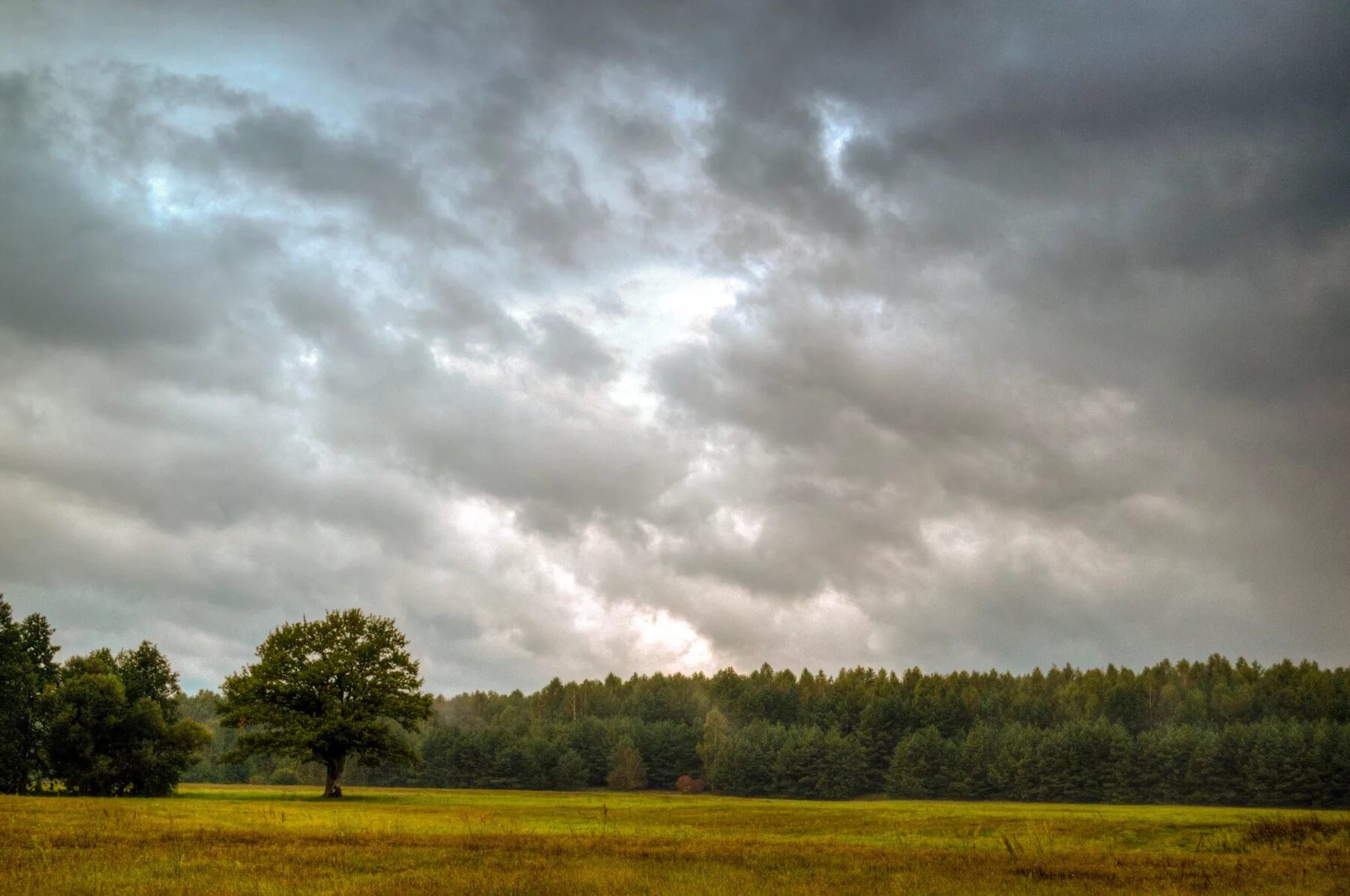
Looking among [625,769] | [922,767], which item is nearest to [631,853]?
[625,769]

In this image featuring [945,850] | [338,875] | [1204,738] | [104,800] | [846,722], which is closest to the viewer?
[338,875]

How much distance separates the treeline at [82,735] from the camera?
249ft

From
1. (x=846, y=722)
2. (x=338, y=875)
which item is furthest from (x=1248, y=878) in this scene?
(x=846, y=722)

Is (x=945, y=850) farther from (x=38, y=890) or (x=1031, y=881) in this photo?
(x=38, y=890)

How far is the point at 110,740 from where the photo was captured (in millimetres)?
78875

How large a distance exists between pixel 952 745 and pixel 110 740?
378ft

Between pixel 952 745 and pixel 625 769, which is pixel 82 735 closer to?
pixel 625 769

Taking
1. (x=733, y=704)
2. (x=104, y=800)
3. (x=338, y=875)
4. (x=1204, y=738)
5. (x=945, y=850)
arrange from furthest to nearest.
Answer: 1. (x=733, y=704)
2. (x=1204, y=738)
3. (x=104, y=800)
4. (x=945, y=850)
5. (x=338, y=875)

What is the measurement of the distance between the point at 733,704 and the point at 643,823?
14442cm

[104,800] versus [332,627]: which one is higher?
[332,627]

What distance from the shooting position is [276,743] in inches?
2995

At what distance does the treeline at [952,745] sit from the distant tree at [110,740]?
36.4m

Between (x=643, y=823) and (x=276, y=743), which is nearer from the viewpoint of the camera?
(x=643, y=823)

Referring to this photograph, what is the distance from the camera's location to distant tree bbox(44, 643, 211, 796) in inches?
3004
